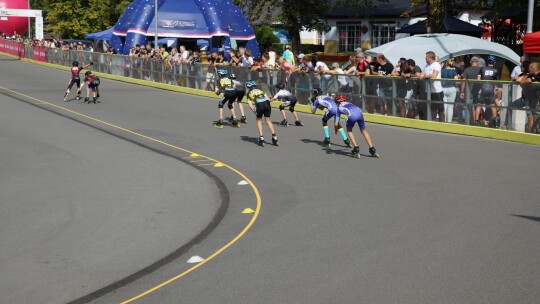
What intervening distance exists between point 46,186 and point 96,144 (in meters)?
5.32

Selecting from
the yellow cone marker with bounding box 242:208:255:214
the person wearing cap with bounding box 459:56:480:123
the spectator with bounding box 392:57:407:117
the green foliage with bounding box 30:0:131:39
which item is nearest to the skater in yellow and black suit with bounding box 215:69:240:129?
the spectator with bounding box 392:57:407:117

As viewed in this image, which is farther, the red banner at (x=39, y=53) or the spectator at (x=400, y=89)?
the red banner at (x=39, y=53)

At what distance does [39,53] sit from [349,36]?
23.6 m

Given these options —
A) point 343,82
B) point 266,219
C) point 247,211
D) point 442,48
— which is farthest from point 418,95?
point 266,219

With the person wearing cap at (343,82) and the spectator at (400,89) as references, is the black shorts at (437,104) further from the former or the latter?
the person wearing cap at (343,82)

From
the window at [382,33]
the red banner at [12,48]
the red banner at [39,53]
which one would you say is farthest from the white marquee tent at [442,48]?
the red banner at [12,48]

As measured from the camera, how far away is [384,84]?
22.5 metres

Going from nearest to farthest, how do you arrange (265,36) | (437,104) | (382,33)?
(437,104) → (382,33) → (265,36)

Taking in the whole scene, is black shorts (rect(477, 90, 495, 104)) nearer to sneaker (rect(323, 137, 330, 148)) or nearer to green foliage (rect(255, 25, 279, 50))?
sneaker (rect(323, 137, 330, 148))

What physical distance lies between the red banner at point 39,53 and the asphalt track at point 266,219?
31068 millimetres

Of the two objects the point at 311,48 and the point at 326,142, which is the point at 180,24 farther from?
the point at 326,142

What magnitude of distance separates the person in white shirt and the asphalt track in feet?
2.70

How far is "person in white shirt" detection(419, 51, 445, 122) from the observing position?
20812 millimetres

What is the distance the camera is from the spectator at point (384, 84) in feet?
73.6
